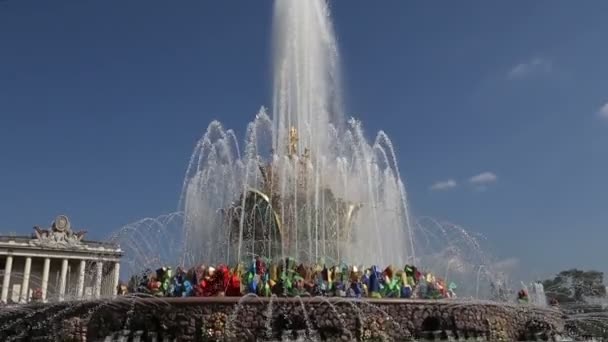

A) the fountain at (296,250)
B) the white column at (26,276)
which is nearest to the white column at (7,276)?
the white column at (26,276)

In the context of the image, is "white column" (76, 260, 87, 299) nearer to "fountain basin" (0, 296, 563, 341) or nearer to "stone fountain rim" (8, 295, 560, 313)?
"fountain basin" (0, 296, 563, 341)

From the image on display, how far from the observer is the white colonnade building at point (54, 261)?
2753 inches

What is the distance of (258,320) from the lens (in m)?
15.8

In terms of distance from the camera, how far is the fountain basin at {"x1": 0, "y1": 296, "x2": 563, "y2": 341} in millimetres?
15809

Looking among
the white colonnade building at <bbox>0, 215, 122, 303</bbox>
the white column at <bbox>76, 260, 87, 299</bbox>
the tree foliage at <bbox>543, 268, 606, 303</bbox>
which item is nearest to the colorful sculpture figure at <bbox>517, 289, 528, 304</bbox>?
the tree foliage at <bbox>543, 268, 606, 303</bbox>

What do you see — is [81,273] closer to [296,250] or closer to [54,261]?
[54,261]

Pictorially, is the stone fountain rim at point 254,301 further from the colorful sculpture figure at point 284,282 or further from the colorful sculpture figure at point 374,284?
the colorful sculpture figure at point 374,284

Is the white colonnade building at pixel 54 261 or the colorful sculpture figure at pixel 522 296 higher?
the white colonnade building at pixel 54 261

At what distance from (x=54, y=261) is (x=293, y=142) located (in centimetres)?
5859

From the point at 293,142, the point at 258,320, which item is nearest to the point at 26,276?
the point at 293,142

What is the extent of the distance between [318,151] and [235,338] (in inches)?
489

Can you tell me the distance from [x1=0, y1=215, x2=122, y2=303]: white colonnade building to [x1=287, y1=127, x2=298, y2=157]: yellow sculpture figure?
158ft

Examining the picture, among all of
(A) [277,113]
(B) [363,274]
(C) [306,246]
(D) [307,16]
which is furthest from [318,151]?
(B) [363,274]

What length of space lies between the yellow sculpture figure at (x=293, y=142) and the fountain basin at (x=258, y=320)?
1058 cm
